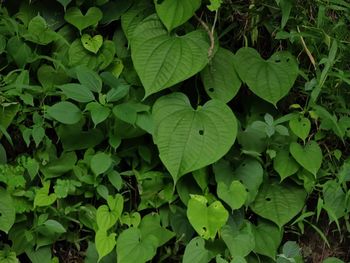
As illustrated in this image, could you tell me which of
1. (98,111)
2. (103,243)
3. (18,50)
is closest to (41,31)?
(18,50)

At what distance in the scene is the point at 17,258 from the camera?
1.87 meters

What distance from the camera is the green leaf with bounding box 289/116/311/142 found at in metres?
1.95

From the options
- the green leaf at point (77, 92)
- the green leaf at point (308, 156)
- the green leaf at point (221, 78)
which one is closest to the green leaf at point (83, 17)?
the green leaf at point (77, 92)

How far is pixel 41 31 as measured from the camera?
198 centimetres

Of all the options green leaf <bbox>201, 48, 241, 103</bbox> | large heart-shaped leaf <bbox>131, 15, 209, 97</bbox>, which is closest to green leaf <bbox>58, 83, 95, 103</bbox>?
large heart-shaped leaf <bbox>131, 15, 209, 97</bbox>

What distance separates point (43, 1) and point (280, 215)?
1098 millimetres

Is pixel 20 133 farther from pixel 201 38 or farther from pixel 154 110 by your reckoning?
pixel 201 38

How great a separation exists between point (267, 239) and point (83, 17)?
960mm

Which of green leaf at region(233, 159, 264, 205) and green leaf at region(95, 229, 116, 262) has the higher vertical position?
green leaf at region(233, 159, 264, 205)

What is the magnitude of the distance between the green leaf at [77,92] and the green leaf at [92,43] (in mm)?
233

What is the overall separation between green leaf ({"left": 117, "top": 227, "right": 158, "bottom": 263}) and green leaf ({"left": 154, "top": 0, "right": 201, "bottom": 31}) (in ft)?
2.16

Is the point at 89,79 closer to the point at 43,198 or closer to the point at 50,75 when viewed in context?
the point at 50,75

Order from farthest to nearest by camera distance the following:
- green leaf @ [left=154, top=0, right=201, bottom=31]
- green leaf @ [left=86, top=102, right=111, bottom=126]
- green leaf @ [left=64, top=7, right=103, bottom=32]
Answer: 1. green leaf @ [left=64, top=7, right=103, bottom=32]
2. green leaf @ [left=154, top=0, right=201, bottom=31]
3. green leaf @ [left=86, top=102, right=111, bottom=126]

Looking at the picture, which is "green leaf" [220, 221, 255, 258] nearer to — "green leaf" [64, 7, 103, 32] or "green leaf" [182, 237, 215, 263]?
"green leaf" [182, 237, 215, 263]
